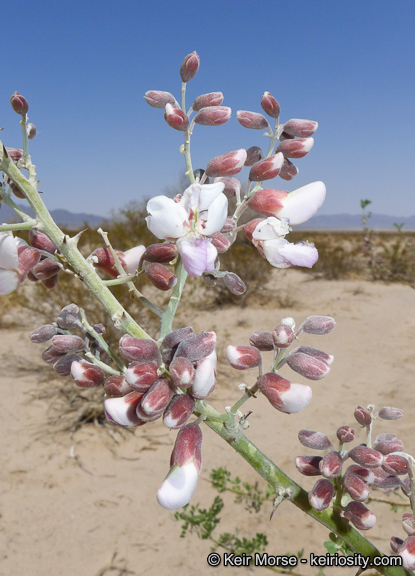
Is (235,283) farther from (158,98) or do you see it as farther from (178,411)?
(158,98)

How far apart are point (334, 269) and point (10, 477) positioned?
940 centimetres

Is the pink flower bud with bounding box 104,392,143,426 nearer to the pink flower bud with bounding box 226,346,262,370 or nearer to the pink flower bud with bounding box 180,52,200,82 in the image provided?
the pink flower bud with bounding box 226,346,262,370

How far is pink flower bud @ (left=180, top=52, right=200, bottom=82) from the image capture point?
93cm

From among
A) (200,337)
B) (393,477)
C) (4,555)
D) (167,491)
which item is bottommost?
(4,555)

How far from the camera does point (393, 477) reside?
3.18 ft

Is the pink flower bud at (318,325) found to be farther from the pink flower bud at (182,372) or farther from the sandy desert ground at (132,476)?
the sandy desert ground at (132,476)

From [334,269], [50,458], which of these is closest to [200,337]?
[50,458]

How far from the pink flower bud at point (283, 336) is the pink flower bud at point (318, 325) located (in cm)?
11

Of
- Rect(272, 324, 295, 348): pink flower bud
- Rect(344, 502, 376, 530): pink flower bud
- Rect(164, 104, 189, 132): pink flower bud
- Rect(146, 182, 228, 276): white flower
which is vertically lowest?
Rect(344, 502, 376, 530): pink flower bud

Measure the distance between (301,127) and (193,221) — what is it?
358 mm

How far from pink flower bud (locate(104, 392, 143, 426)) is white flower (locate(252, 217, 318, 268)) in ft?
1.06

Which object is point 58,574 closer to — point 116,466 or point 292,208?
point 116,466

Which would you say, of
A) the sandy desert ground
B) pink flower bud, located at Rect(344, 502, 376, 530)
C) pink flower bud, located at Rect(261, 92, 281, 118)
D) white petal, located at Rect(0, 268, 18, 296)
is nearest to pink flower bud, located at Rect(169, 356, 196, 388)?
white petal, located at Rect(0, 268, 18, 296)

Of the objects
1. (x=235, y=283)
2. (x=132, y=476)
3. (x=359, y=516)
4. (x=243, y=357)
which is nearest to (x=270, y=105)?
(x=235, y=283)
